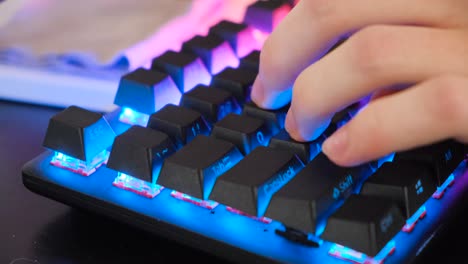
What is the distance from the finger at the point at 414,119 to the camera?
0.45 metres

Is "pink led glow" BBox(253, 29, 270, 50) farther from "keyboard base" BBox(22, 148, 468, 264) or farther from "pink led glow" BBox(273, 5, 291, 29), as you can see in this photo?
"keyboard base" BBox(22, 148, 468, 264)

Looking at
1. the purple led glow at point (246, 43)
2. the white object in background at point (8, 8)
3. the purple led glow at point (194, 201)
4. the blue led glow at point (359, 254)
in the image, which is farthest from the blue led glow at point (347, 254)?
the white object in background at point (8, 8)

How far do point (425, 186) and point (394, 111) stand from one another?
0.27 feet

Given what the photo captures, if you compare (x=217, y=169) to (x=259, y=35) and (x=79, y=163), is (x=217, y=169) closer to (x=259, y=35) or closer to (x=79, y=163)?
(x=79, y=163)

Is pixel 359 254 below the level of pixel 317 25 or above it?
below

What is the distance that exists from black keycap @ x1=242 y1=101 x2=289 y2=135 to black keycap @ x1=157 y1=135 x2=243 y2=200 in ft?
0.21

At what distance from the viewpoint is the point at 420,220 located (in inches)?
20.1

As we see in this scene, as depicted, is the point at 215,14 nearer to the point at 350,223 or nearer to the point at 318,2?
the point at 318,2

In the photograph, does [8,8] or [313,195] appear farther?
[8,8]

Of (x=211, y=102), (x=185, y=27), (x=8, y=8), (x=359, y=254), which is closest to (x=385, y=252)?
(x=359, y=254)

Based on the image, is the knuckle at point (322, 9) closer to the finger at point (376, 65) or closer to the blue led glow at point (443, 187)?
the finger at point (376, 65)

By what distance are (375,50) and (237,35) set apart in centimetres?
29

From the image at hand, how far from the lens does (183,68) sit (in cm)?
69

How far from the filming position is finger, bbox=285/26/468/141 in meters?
0.48
